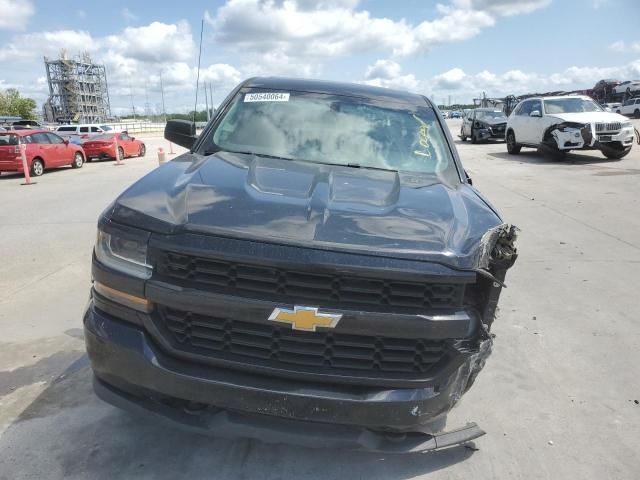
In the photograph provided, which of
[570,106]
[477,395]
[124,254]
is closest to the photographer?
[124,254]

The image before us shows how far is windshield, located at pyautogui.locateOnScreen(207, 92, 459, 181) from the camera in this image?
3463 millimetres

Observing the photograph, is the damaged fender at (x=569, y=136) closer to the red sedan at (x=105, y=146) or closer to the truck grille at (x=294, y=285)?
the truck grille at (x=294, y=285)

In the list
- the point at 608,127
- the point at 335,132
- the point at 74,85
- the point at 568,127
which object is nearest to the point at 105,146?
the point at 568,127

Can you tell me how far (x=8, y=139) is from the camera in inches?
634

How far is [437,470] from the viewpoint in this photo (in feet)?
8.30

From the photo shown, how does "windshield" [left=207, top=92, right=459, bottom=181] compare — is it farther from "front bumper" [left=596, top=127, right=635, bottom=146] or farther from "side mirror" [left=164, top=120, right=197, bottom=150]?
"front bumper" [left=596, top=127, right=635, bottom=146]

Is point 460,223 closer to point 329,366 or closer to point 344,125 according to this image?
point 329,366

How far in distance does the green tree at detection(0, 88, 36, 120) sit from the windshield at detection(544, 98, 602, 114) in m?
79.2

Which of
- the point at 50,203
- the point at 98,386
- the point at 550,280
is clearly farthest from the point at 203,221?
the point at 50,203

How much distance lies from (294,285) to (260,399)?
472 mm

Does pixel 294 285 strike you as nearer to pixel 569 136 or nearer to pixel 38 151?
pixel 569 136

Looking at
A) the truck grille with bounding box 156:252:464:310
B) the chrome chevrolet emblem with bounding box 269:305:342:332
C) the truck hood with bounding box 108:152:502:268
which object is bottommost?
the chrome chevrolet emblem with bounding box 269:305:342:332

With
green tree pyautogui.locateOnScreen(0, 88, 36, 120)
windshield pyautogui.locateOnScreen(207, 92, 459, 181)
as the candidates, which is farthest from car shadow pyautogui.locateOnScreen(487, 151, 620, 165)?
green tree pyautogui.locateOnScreen(0, 88, 36, 120)

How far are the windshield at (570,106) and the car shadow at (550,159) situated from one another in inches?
61.4
